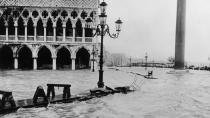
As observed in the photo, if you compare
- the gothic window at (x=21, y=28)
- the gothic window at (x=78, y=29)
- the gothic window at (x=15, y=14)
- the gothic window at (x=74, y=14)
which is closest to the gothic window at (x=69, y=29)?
the gothic window at (x=78, y=29)

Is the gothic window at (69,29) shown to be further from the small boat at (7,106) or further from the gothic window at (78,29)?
the small boat at (7,106)

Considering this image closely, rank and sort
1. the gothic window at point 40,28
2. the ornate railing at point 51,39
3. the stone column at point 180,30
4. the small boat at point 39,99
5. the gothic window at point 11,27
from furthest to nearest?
the gothic window at point 40,28 → the gothic window at point 11,27 → the ornate railing at point 51,39 → the stone column at point 180,30 → the small boat at point 39,99

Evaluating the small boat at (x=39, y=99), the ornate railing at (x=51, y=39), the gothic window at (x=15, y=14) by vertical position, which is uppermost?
the gothic window at (x=15, y=14)

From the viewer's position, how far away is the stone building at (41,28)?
126ft

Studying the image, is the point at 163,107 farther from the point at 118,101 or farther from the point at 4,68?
the point at 4,68

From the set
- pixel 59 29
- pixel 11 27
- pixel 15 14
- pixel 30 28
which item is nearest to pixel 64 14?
pixel 59 29

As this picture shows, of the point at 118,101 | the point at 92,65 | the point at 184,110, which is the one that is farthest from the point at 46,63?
the point at 184,110

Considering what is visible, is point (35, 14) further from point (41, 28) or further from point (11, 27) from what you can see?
point (11, 27)

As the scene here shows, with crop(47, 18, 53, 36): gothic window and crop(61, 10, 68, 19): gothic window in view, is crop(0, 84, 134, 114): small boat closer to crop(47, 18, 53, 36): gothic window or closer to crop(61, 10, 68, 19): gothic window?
crop(61, 10, 68, 19): gothic window

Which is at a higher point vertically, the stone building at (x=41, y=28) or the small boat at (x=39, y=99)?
the stone building at (x=41, y=28)

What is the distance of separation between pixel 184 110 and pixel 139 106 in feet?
5.60

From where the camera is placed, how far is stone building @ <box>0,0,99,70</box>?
3847cm

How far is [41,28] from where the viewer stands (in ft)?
131

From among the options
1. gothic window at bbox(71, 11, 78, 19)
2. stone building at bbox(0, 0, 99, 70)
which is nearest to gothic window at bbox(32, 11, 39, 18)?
stone building at bbox(0, 0, 99, 70)
